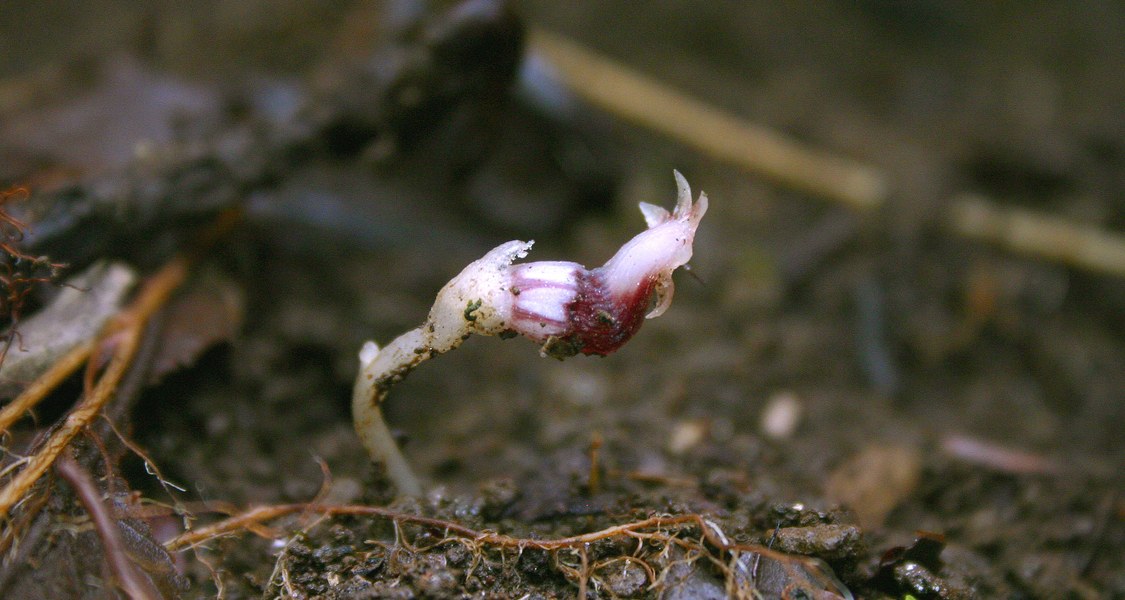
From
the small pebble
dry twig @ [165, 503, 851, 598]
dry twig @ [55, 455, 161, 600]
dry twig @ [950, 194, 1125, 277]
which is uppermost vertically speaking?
dry twig @ [950, 194, 1125, 277]

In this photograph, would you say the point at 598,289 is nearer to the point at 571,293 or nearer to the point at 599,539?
the point at 571,293

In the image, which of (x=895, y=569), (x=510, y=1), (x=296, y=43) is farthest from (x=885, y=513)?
(x=296, y=43)

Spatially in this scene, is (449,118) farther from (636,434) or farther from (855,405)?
(855,405)

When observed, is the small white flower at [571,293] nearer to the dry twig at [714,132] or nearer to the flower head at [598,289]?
the flower head at [598,289]

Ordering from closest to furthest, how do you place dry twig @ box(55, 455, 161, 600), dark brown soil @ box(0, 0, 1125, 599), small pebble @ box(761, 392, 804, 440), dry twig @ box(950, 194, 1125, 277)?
dry twig @ box(55, 455, 161, 600)
dark brown soil @ box(0, 0, 1125, 599)
small pebble @ box(761, 392, 804, 440)
dry twig @ box(950, 194, 1125, 277)

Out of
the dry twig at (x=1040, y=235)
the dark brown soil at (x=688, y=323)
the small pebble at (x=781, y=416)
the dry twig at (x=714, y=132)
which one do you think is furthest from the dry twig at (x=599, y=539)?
the dry twig at (x=1040, y=235)

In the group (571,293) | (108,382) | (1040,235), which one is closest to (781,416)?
(571,293)

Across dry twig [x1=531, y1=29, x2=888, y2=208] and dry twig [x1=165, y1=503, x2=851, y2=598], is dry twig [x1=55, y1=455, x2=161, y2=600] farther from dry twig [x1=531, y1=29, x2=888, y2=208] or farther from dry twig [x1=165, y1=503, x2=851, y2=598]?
dry twig [x1=531, y1=29, x2=888, y2=208]

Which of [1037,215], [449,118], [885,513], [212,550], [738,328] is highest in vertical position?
[1037,215]

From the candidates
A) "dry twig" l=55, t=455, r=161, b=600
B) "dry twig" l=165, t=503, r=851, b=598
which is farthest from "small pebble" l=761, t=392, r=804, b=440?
"dry twig" l=55, t=455, r=161, b=600
